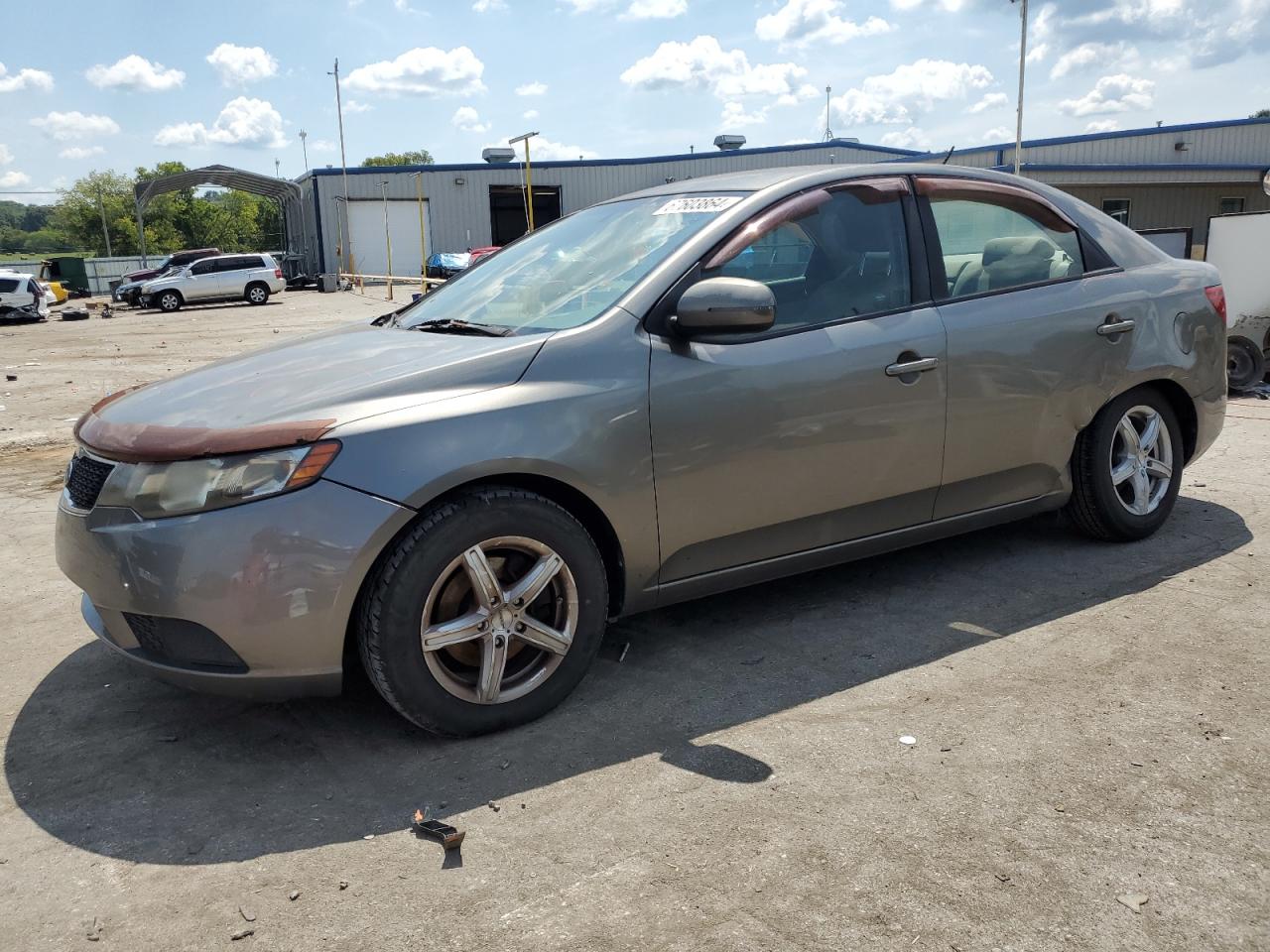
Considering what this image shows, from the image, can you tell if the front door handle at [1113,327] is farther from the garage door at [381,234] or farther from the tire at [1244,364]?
the garage door at [381,234]

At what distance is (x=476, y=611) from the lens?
124 inches

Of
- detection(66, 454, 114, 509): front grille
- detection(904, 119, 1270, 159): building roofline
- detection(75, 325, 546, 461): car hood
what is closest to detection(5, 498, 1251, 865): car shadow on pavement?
detection(66, 454, 114, 509): front grille

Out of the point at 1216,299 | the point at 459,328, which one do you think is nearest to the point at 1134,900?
the point at 459,328

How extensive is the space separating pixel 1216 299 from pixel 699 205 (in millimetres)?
2618

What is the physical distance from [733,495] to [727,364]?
1.43 ft

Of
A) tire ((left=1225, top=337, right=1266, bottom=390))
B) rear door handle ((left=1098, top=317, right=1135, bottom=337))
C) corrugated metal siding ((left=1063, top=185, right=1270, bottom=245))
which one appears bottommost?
tire ((left=1225, top=337, right=1266, bottom=390))

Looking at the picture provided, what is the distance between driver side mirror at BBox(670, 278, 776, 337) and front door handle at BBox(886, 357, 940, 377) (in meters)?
0.64

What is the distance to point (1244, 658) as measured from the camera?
361 centimetres

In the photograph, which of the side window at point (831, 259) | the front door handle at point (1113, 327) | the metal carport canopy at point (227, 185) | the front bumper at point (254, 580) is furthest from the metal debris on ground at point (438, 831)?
the metal carport canopy at point (227, 185)

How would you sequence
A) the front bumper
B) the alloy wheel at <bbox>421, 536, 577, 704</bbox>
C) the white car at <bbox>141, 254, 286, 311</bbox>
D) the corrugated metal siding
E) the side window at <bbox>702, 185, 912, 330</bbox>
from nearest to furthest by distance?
the front bumper → the alloy wheel at <bbox>421, 536, 577, 704</bbox> → the side window at <bbox>702, 185, 912, 330</bbox> → the corrugated metal siding → the white car at <bbox>141, 254, 286, 311</bbox>

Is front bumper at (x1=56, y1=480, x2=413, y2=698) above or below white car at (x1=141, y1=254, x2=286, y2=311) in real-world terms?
below

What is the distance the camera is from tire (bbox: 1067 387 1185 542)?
4.57 meters

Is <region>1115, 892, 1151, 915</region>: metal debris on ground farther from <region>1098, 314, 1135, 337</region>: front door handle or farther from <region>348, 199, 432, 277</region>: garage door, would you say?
<region>348, 199, 432, 277</region>: garage door

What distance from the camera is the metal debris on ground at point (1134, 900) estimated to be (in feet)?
7.62
